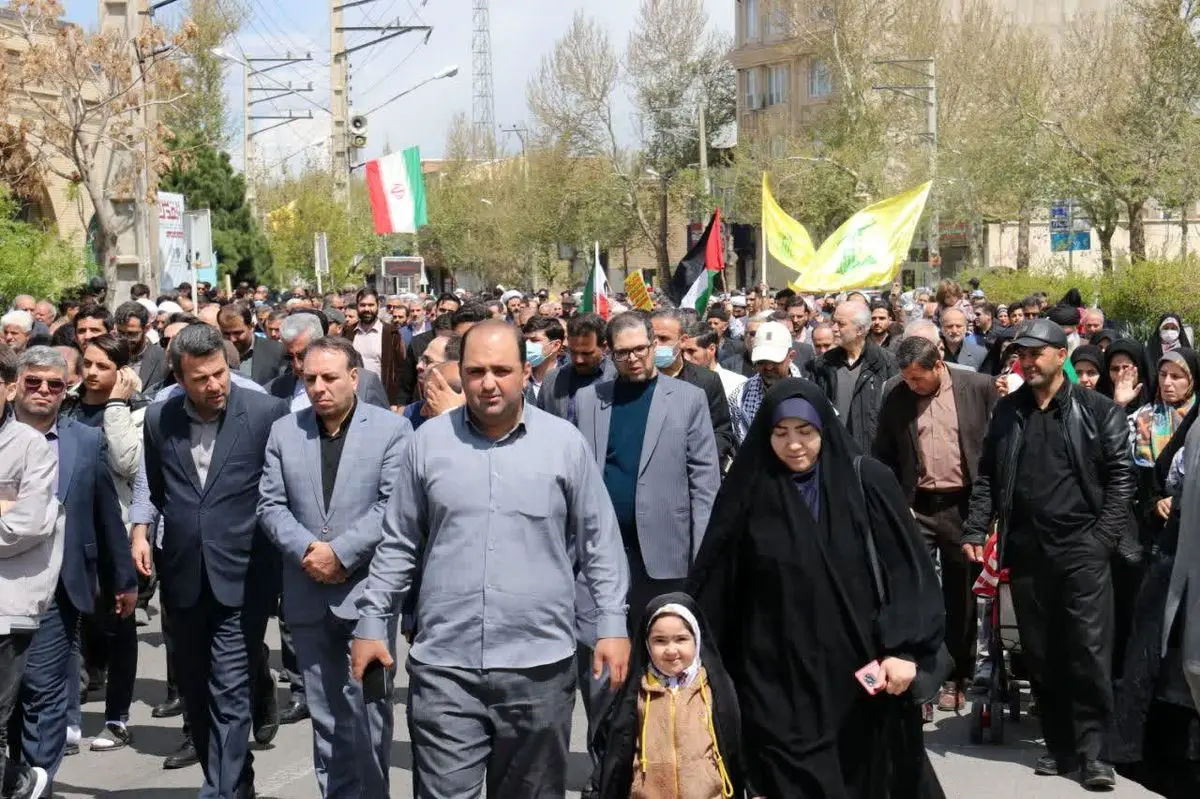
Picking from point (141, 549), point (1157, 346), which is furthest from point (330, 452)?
point (1157, 346)

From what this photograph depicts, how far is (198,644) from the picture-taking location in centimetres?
718

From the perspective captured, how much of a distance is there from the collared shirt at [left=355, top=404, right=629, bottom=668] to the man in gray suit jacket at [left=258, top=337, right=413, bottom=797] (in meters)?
1.08

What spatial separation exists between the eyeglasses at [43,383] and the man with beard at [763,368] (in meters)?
3.81

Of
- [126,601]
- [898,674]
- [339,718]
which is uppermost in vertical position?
[898,674]

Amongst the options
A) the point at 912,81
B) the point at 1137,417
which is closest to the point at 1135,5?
the point at 912,81

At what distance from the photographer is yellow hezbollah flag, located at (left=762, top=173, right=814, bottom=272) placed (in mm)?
23719

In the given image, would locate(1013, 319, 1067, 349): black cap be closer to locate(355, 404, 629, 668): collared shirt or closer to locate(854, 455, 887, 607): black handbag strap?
locate(854, 455, 887, 607): black handbag strap

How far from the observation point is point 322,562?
643 centimetres

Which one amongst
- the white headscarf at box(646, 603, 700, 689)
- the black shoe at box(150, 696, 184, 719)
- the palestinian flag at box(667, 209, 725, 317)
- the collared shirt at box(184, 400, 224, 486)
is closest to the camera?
the white headscarf at box(646, 603, 700, 689)

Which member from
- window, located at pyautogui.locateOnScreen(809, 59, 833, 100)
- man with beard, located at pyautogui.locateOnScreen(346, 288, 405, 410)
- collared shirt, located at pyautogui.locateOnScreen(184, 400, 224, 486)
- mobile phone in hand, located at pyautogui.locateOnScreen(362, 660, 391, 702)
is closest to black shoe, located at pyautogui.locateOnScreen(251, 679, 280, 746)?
collared shirt, located at pyautogui.locateOnScreen(184, 400, 224, 486)

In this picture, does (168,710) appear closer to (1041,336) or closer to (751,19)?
(1041,336)

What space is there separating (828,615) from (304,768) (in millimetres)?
3465

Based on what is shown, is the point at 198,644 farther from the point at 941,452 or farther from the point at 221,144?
the point at 221,144

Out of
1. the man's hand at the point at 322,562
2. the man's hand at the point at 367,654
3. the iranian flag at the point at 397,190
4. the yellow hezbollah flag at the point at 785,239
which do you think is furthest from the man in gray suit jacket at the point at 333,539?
the iranian flag at the point at 397,190
